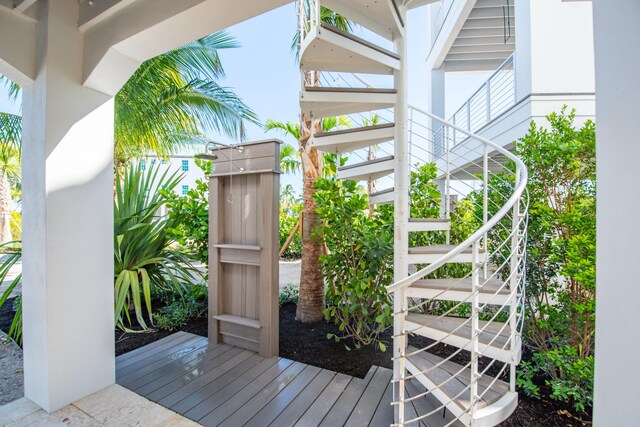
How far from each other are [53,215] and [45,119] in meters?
0.62

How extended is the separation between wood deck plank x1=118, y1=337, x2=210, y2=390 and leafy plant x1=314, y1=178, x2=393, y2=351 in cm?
129

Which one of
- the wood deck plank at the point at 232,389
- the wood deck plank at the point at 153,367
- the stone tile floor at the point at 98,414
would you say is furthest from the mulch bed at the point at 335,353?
the stone tile floor at the point at 98,414

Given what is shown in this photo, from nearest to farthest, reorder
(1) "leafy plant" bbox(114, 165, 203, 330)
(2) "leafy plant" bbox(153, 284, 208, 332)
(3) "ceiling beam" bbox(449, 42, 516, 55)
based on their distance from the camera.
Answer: (1) "leafy plant" bbox(114, 165, 203, 330), (2) "leafy plant" bbox(153, 284, 208, 332), (3) "ceiling beam" bbox(449, 42, 516, 55)

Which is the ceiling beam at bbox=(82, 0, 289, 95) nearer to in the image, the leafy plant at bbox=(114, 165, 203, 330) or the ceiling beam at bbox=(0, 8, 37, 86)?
the ceiling beam at bbox=(0, 8, 37, 86)

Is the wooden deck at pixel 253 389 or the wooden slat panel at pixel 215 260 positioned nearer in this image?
the wooden deck at pixel 253 389

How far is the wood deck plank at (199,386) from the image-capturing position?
6.36 feet

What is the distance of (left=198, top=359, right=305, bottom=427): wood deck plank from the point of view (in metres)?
1.79

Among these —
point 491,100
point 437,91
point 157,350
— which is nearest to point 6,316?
point 157,350

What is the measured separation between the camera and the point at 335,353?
2.67 m

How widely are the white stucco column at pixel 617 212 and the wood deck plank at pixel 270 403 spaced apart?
1.66 m

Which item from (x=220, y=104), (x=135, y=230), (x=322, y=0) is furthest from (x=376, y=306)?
(x=220, y=104)

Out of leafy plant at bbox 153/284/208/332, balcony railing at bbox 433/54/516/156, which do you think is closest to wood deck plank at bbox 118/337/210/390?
leafy plant at bbox 153/284/208/332

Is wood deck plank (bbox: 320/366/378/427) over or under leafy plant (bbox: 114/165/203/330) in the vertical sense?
under

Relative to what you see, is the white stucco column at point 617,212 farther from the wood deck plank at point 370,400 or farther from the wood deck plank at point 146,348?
the wood deck plank at point 146,348
